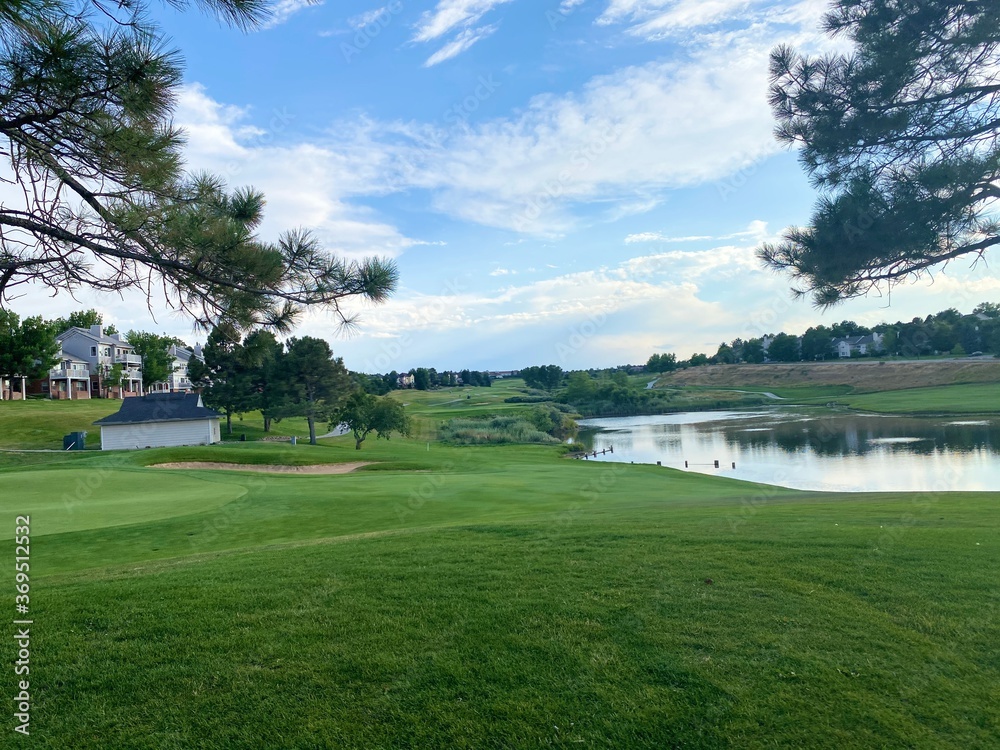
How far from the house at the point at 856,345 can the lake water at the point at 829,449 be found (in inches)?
1819

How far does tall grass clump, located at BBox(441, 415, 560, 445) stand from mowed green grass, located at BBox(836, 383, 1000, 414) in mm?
34953

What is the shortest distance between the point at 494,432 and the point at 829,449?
1193 inches

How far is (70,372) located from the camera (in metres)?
72.4

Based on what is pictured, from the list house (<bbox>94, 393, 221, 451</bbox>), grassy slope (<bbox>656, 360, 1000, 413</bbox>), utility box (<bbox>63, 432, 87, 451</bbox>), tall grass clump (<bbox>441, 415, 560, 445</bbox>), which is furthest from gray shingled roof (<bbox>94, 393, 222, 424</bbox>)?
grassy slope (<bbox>656, 360, 1000, 413</bbox>)

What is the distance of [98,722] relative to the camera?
11.9ft

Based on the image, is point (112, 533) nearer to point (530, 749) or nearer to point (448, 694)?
point (448, 694)

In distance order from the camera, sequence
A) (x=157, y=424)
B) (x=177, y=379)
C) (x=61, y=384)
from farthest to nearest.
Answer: (x=177, y=379) → (x=61, y=384) → (x=157, y=424)

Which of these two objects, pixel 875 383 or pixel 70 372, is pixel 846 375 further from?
pixel 70 372

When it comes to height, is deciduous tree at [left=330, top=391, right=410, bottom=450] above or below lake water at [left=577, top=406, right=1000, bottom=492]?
above

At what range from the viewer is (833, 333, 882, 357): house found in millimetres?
104062

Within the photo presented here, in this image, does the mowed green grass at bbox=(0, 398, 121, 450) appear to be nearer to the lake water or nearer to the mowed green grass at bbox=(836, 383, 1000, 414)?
the lake water

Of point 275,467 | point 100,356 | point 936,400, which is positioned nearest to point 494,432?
point 275,467

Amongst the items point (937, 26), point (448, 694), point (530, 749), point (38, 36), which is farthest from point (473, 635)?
point (937, 26)

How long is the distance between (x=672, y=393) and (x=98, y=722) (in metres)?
95.2
